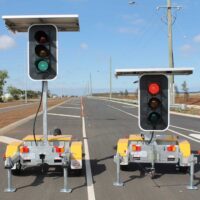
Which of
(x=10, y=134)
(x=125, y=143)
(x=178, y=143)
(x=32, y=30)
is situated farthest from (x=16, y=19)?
(x=10, y=134)

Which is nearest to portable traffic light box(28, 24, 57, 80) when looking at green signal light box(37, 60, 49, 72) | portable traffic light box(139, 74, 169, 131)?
green signal light box(37, 60, 49, 72)

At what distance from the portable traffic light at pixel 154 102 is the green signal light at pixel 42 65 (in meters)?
1.91

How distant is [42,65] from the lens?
9.60 metres

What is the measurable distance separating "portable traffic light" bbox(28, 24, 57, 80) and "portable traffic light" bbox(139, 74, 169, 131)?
183 centimetres

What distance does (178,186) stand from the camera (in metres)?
9.12

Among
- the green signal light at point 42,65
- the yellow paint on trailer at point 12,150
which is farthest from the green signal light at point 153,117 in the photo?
the yellow paint on trailer at point 12,150

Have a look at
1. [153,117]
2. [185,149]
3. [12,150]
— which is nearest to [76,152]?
[12,150]

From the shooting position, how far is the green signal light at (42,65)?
9.58 meters

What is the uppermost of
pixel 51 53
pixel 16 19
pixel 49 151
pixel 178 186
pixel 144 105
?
pixel 16 19

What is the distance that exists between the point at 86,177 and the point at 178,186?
1.96 m

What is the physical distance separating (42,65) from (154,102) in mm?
2339

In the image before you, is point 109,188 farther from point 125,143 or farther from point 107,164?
point 107,164

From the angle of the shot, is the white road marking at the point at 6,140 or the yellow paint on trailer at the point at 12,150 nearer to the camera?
the yellow paint on trailer at the point at 12,150

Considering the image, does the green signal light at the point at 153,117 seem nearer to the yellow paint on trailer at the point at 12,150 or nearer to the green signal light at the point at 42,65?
the green signal light at the point at 42,65
